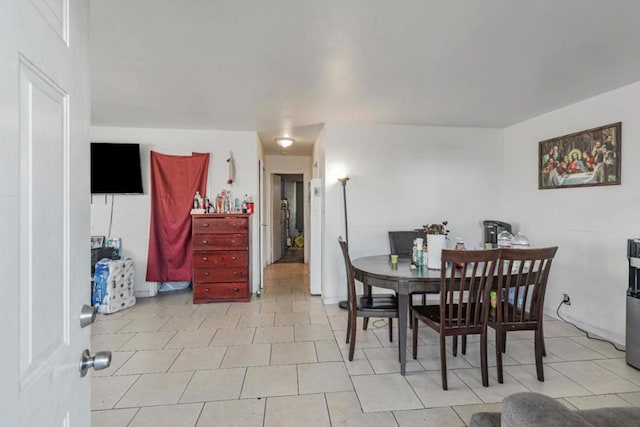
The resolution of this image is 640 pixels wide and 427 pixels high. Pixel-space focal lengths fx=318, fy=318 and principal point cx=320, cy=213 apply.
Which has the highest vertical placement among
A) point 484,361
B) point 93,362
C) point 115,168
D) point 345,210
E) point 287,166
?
point 287,166

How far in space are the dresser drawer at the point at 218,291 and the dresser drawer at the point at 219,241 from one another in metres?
0.48

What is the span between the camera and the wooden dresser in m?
4.10

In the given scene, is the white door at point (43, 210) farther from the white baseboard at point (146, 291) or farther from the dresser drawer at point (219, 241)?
the white baseboard at point (146, 291)

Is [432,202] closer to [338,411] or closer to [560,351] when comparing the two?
[560,351]

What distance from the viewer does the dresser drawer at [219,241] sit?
4.10 m

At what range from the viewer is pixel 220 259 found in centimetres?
413

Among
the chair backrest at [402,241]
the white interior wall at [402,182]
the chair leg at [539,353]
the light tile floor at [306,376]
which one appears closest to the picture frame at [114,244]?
the light tile floor at [306,376]

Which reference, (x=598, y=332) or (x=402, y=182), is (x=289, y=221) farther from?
(x=598, y=332)

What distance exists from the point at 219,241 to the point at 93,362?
3.40 metres

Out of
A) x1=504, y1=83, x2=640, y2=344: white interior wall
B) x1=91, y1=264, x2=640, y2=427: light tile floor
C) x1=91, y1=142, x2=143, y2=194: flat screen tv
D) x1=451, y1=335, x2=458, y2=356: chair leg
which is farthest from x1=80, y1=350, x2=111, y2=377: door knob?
x1=91, y1=142, x2=143, y2=194: flat screen tv

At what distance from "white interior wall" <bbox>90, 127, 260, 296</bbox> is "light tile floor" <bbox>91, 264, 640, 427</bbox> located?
3.99 ft

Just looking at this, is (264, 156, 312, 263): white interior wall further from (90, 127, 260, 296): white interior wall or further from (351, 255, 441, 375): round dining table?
(351, 255, 441, 375): round dining table

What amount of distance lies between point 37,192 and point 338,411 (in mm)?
1988

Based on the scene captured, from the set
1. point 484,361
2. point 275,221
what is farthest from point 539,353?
point 275,221
